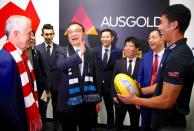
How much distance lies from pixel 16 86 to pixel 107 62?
2794mm

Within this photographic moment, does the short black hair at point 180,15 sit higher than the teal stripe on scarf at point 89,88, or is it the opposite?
the short black hair at point 180,15

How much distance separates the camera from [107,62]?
15.8 feet

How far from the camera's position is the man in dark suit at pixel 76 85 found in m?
2.98

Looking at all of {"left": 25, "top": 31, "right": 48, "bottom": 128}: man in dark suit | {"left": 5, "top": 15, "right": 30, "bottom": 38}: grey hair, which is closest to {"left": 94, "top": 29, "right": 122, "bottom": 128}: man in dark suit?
{"left": 25, "top": 31, "right": 48, "bottom": 128}: man in dark suit

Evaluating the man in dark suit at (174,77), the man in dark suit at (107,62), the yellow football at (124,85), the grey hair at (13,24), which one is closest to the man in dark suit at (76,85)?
the yellow football at (124,85)

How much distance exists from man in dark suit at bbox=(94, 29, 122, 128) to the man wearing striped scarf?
96.8 inches

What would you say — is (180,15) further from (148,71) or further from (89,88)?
(148,71)

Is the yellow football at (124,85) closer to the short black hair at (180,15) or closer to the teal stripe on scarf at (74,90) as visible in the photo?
the teal stripe on scarf at (74,90)

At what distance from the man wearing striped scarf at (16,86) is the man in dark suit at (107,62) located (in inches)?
96.8

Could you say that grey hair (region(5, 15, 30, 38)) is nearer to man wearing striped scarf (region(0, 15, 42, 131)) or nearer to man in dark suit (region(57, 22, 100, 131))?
man wearing striped scarf (region(0, 15, 42, 131))

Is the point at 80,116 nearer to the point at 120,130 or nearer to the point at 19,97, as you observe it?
the point at 19,97

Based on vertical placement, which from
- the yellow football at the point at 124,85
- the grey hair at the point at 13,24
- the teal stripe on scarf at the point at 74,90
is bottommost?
the teal stripe on scarf at the point at 74,90

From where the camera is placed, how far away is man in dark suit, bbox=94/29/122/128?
15.8 ft

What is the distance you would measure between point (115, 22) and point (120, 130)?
201 centimetres
